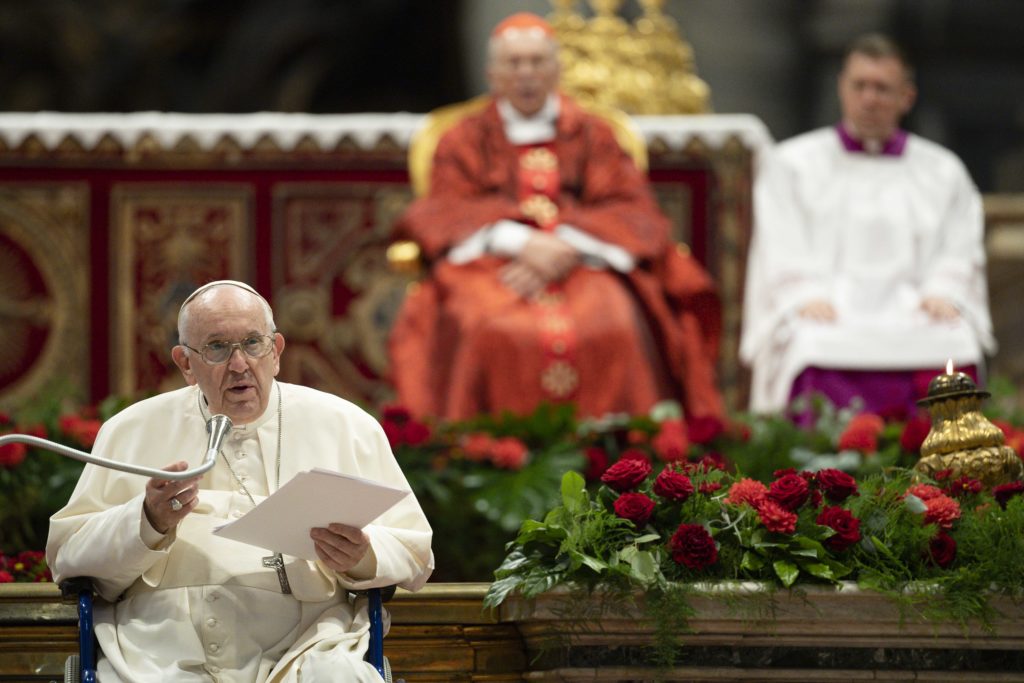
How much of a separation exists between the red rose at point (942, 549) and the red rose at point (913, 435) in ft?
6.68

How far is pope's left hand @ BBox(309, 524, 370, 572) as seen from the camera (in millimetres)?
4883

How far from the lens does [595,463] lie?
295 inches

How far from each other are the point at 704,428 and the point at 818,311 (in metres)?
1.32

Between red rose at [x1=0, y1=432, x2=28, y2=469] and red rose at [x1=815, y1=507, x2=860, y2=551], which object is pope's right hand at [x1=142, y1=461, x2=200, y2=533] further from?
red rose at [x1=0, y1=432, x2=28, y2=469]

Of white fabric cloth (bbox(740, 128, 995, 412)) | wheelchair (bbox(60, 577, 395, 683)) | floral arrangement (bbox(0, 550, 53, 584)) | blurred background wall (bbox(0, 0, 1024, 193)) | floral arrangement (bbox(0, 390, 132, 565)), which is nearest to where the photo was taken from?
wheelchair (bbox(60, 577, 395, 683))

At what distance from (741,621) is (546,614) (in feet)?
1.49

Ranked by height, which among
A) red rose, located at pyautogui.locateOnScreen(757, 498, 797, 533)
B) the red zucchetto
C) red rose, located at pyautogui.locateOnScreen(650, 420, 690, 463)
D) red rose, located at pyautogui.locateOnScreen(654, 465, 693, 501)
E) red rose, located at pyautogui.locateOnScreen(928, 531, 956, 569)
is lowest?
red rose, located at pyautogui.locateOnScreen(650, 420, 690, 463)

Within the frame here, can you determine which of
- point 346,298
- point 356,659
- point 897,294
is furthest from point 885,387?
point 356,659

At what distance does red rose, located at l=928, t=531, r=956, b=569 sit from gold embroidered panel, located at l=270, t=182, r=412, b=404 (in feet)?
16.9

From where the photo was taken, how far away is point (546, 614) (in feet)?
17.5

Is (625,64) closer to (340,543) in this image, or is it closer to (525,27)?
(525,27)

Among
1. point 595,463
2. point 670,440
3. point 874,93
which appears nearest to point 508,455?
point 595,463

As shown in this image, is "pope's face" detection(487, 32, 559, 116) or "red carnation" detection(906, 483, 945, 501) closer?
"red carnation" detection(906, 483, 945, 501)

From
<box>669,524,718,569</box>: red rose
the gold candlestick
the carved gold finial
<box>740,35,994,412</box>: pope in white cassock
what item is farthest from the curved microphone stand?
the carved gold finial
